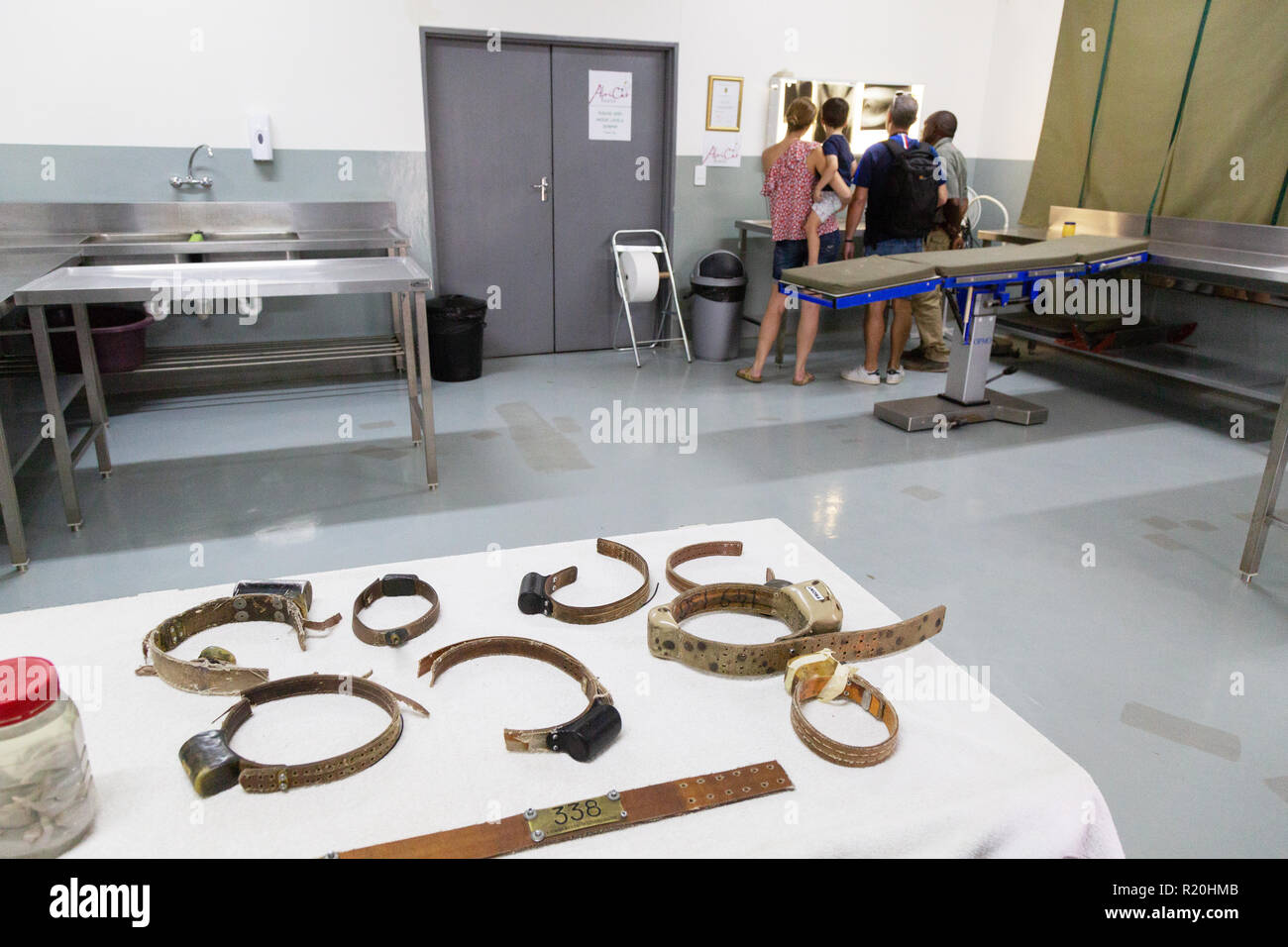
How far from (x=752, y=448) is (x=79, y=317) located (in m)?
3.15

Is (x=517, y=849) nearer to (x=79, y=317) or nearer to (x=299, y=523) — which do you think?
(x=299, y=523)

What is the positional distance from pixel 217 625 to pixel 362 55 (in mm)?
4893

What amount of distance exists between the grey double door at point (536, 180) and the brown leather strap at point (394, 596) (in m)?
4.83

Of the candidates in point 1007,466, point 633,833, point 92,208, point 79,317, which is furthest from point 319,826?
point 92,208

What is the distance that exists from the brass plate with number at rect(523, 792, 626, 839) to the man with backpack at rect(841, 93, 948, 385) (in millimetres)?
4987

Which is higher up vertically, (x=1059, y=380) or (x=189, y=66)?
(x=189, y=66)

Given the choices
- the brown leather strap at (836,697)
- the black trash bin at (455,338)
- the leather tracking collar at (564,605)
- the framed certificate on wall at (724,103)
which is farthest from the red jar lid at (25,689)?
the framed certificate on wall at (724,103)

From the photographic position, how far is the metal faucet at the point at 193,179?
5.00 m

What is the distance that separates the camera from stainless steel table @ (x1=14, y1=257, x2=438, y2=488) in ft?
10.2

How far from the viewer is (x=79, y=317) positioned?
3648 millimetres

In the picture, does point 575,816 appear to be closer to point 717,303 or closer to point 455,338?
point 455,338

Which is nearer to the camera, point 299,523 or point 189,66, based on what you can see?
point 299,523
